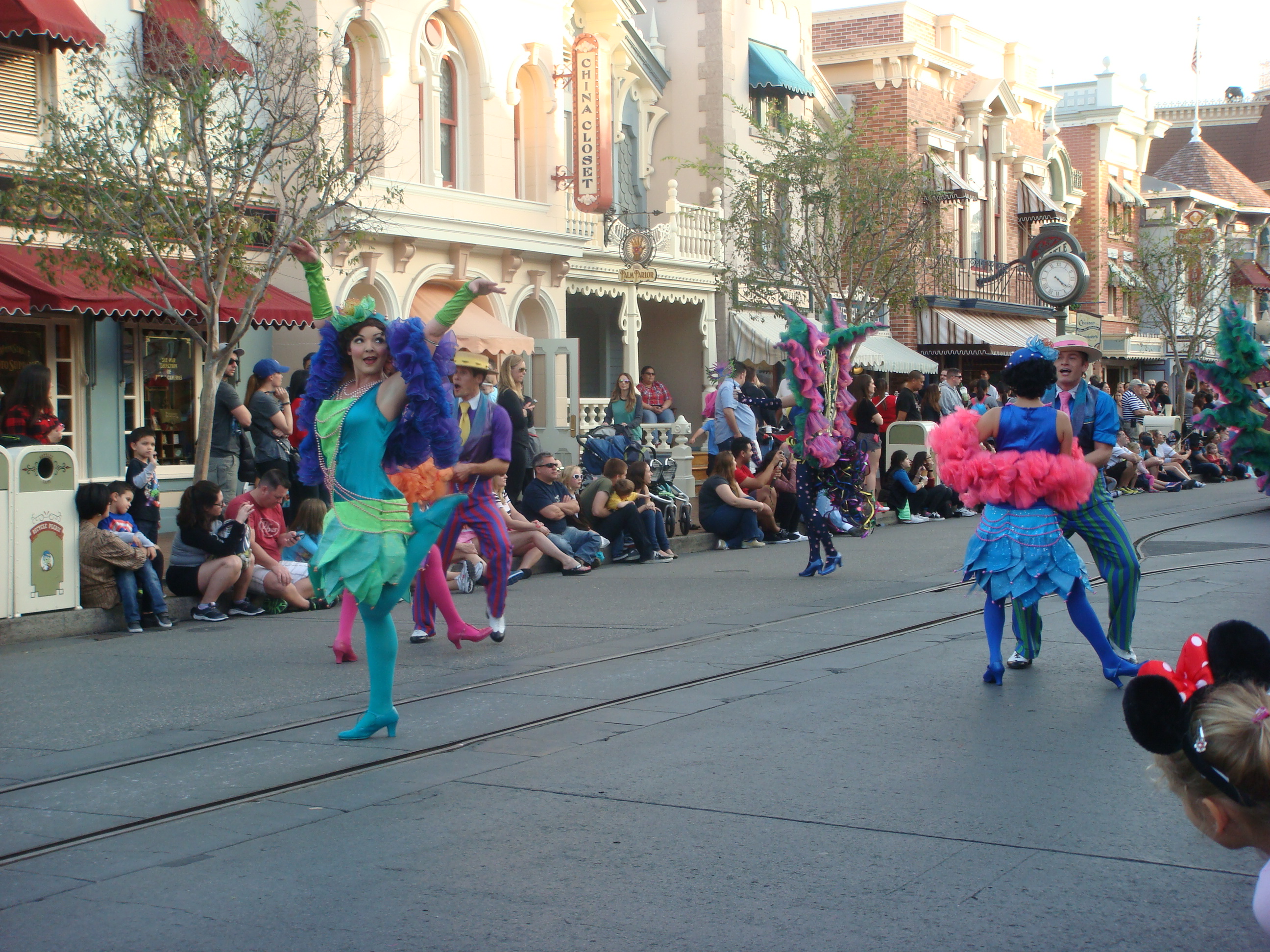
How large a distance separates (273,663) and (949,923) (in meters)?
5.36

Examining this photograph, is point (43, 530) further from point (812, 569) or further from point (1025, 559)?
point (1025, 559)

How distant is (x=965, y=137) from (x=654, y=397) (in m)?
17.2

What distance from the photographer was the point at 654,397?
Answer: 21484 millimetres

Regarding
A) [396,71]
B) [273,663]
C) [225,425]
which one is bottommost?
[273,663]

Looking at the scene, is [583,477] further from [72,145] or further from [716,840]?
[716,840]

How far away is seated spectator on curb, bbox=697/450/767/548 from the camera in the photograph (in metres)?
15.2

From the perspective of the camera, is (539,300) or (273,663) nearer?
(273,663)

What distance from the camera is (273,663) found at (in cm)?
824

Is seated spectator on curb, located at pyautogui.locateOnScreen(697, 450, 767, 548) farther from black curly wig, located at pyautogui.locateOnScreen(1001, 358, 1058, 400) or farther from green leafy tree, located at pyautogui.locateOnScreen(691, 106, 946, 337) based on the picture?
black curly wig, located at pyautogui.locateOnScreen(1001, 358, 1058, 400)

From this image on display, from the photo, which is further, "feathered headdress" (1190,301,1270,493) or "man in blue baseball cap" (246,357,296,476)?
"man in blue baseball cap" (246,357,296,476)

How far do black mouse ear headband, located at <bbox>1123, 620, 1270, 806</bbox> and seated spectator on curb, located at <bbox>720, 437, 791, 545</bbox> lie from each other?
13.2 m

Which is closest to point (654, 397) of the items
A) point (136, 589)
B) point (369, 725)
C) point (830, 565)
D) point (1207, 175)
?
point (830, 565)

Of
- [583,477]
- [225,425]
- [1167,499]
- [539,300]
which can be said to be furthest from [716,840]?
[1167,499]

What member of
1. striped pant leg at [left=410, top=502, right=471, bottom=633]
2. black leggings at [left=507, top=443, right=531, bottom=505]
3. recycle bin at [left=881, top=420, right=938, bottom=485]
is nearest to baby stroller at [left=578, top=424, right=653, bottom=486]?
black leggings at [left=507, top=443, right=531, bottom=505]
